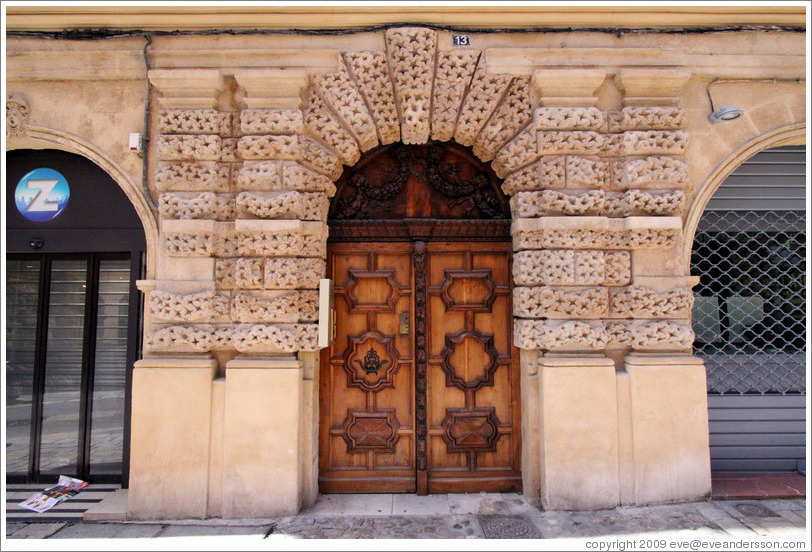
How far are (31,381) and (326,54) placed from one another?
4971 mm

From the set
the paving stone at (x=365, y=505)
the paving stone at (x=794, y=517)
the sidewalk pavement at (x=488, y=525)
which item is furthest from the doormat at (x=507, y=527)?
the paving stone at (x=794, y=517)

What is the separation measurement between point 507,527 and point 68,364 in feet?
16.6

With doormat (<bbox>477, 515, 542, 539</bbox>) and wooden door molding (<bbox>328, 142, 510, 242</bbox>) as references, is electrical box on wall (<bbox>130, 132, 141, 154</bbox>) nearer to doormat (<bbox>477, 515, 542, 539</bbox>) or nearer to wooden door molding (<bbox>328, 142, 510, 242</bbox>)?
wooden door molding (<bbox>328, 142, 510, 242</bbox>)

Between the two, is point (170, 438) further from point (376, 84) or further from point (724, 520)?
point (724, 520)

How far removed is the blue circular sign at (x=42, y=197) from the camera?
516cm

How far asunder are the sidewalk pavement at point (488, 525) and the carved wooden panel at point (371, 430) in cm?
56

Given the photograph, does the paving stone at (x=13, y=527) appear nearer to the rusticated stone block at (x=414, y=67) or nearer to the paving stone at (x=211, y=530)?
the paving stone at (x=211, y=530)

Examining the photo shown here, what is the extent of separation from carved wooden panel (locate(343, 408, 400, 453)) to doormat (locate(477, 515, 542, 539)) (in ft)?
3.87

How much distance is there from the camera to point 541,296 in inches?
175

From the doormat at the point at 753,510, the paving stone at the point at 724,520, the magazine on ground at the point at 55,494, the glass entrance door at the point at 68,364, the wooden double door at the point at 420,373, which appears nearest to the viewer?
the paving stone at the point at 724,520

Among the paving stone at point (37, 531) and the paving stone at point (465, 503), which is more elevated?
the paving stone at point (465, 503)

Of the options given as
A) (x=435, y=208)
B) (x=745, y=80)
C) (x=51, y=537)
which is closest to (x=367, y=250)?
(x=435, y=208)

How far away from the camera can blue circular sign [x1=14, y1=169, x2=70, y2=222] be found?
16.9 feet

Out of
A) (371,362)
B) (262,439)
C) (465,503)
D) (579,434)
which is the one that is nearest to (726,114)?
(579,434)
